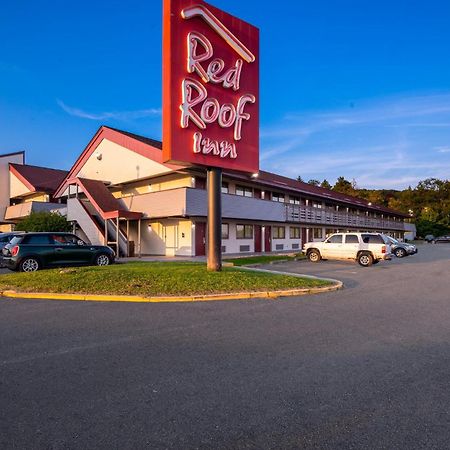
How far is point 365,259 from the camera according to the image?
2153 centimetres

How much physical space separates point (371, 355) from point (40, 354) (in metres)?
4.94

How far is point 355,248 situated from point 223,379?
63.5 ft

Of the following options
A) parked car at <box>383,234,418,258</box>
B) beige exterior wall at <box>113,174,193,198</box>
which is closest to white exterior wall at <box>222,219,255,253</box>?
beige exterior wall at <box>113,174,193,198</box>

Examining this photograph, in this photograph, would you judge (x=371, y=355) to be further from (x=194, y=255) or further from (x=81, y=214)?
(x=81, y=214)

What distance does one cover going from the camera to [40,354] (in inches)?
213

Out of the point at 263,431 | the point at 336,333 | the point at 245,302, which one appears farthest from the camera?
the point at 245,302

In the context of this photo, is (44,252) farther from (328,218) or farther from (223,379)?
(328,218)

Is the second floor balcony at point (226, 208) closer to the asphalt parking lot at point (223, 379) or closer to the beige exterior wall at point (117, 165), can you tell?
the beige exterior wall at point (117, 165)

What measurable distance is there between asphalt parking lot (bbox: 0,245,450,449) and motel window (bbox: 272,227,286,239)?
25.6 metres

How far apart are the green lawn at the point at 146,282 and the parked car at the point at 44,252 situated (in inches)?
94.0

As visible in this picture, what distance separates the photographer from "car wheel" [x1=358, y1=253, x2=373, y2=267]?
2133cm

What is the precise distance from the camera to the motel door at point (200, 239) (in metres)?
25.7

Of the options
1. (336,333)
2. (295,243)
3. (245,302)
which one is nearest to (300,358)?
(336,333)

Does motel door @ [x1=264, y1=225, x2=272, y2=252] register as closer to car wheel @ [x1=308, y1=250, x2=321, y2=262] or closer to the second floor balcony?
the second floor balcony
